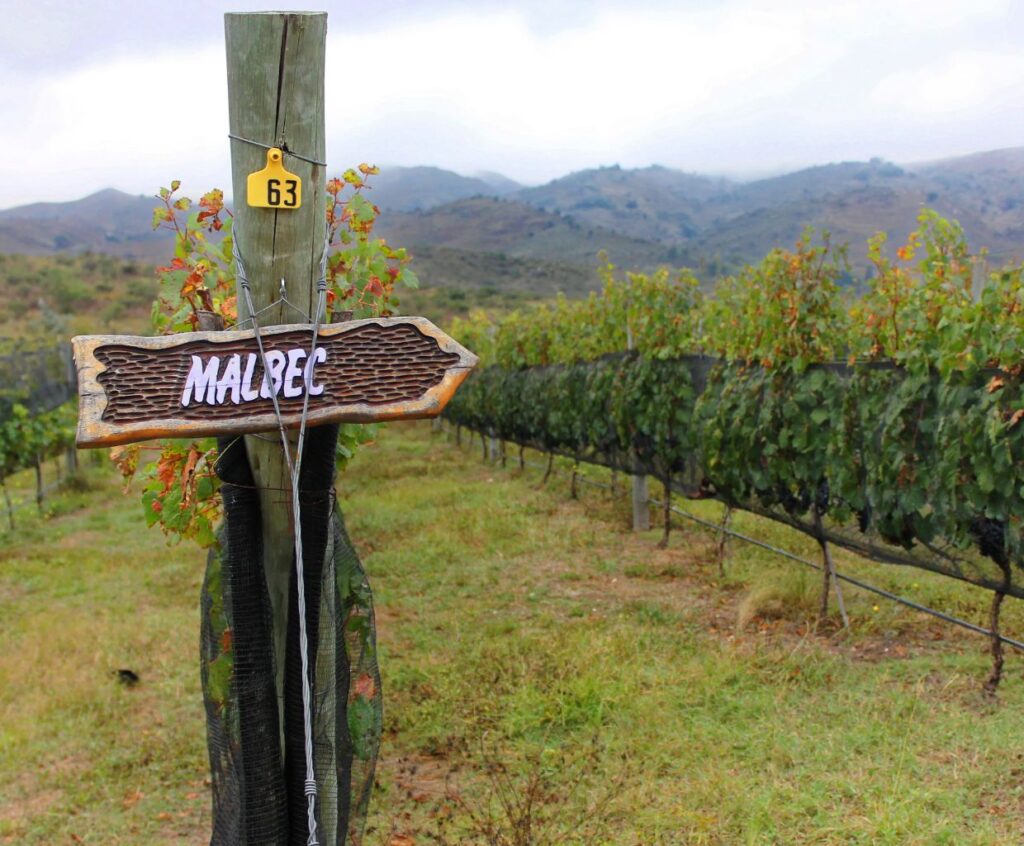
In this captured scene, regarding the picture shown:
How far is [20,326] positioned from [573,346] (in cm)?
3728

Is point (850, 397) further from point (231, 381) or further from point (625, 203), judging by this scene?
point (625, 203)

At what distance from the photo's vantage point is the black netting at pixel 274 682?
2.17 m

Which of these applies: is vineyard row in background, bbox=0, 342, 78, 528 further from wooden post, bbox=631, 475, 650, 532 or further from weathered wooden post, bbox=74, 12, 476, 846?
weathered wooden post, bbox=74, 12, 476, 846

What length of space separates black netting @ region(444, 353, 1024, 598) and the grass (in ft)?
2.31

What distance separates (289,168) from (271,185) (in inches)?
2.5

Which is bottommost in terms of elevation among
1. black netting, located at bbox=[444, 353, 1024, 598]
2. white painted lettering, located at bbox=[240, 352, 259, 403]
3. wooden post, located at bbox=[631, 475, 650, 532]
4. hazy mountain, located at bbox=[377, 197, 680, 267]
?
wooden post, located at bbox=[631, 475, 650, 532]

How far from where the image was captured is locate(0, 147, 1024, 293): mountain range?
60938mm

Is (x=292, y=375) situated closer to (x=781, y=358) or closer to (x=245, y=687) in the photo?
(x=245, y=687)

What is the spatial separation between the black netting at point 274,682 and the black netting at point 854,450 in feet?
12.3

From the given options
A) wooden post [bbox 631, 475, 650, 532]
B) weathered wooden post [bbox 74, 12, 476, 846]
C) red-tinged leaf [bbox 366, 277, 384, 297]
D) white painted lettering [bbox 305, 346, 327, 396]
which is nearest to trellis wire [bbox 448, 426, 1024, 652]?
wooden post [bbox 631, 475, 650, 532]

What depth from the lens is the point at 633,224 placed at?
438ft

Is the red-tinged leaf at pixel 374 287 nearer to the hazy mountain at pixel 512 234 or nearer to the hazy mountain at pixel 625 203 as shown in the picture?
the hazy mountain at pixel 512 234

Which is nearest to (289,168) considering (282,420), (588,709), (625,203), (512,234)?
(282,420)

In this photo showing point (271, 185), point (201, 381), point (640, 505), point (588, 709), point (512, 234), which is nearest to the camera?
point (201, 381)
